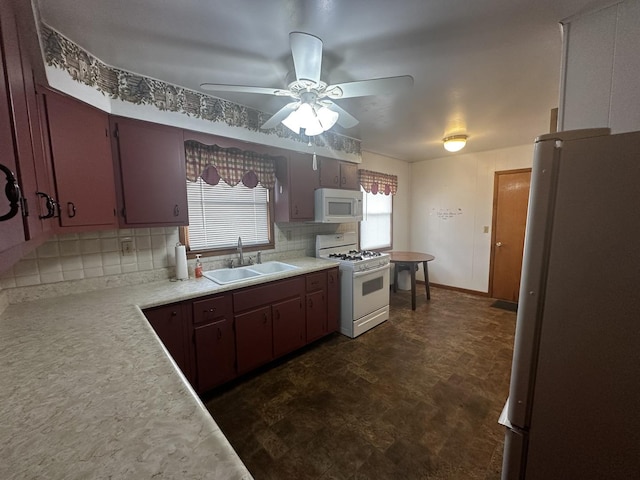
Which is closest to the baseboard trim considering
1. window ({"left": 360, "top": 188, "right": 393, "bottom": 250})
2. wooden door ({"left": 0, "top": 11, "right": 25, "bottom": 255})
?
window ({"left": 360, "top": 188, "right": 393, "bottom": 250})

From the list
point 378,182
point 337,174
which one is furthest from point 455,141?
point 337,174

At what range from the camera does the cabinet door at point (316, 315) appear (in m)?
2.66

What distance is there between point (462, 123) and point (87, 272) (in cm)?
370

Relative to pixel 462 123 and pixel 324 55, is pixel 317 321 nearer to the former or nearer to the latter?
pixel 324 55

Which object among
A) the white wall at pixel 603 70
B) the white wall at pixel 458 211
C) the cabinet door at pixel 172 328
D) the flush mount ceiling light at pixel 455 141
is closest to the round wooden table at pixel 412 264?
the white wall at pixel 458 211

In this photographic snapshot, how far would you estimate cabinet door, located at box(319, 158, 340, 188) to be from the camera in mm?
3104

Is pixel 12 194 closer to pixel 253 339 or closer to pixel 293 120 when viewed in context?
pixel 293 120

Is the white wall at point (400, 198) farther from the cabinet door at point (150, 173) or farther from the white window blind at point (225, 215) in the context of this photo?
the cabinet door at point (150, 173)

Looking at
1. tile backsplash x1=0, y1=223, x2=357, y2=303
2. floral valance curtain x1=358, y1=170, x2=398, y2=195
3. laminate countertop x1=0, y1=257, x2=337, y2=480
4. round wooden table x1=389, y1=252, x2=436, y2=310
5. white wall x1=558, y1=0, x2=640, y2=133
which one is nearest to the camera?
laminate countertop x1=0, y1=257, x2=337, y2=480

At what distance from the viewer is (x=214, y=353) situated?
2000 millimetres

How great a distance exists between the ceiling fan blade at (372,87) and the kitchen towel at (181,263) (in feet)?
5.42

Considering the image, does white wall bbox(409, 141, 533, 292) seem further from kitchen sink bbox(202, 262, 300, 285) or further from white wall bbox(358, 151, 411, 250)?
kitchen sink bbox(202, 262, 300, 285)

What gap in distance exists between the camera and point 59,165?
57.5 inches

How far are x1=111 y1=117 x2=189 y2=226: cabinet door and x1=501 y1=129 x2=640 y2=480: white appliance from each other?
218 centimetres
